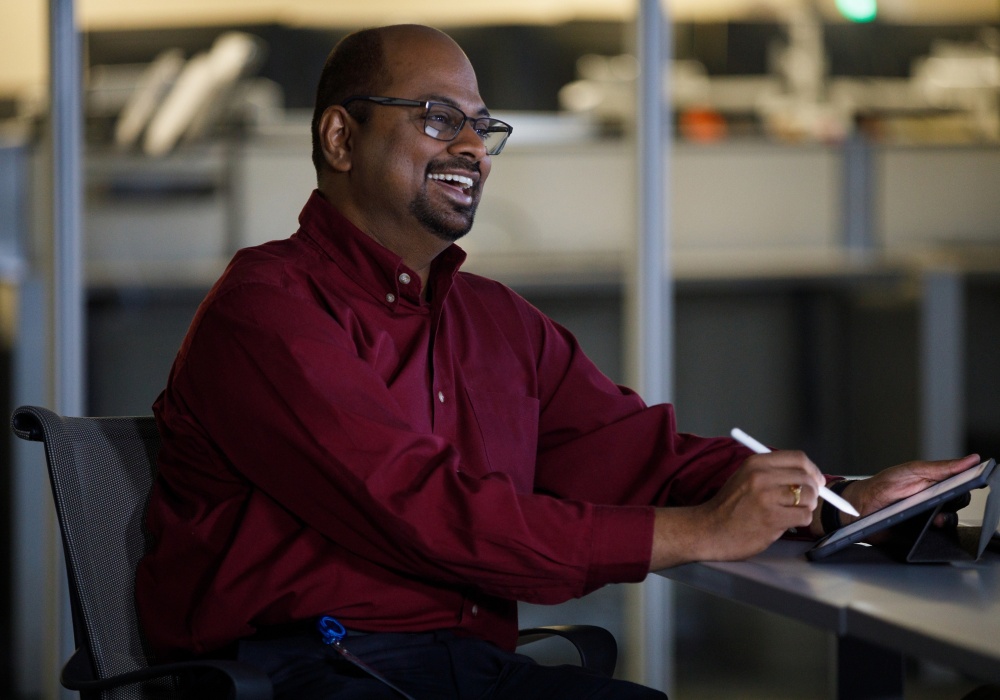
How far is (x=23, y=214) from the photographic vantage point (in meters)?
3.26

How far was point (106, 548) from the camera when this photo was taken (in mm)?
1343

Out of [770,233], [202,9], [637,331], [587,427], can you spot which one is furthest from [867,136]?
[587,427]

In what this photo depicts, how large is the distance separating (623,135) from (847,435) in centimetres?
132

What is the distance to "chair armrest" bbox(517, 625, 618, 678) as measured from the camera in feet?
4.66

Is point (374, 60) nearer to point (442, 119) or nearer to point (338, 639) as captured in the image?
point (442, 119)

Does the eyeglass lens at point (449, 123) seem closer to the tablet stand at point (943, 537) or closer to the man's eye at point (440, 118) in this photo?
the man's eye at point (440, 118)

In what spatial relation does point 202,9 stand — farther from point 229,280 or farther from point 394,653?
point 394,653

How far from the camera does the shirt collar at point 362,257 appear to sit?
1440mm

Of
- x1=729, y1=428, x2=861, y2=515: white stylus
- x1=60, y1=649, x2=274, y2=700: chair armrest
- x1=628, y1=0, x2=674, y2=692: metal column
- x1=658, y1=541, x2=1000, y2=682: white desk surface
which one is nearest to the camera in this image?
x1=658, y1=541, x2=1000, y2=682: white desk surface

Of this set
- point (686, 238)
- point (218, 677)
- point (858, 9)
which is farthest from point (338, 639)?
point (858, 9)

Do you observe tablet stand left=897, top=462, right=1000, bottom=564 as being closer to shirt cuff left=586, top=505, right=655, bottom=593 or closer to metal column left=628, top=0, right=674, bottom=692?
shirt cuff left=586, top=505, right=655, bottom=593

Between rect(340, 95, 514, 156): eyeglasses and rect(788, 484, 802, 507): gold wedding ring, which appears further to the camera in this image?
rect(340, 95, 514, 156): eyeglasses

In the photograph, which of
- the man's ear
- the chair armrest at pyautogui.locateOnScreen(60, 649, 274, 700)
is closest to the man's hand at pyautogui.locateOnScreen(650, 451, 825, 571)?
the chair armrest at pyautogui.locateOnScreen(60, 649, 274, 700)

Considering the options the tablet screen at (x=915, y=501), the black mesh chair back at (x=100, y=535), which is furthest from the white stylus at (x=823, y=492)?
the black mesh chair back at (x=100, y=535)
